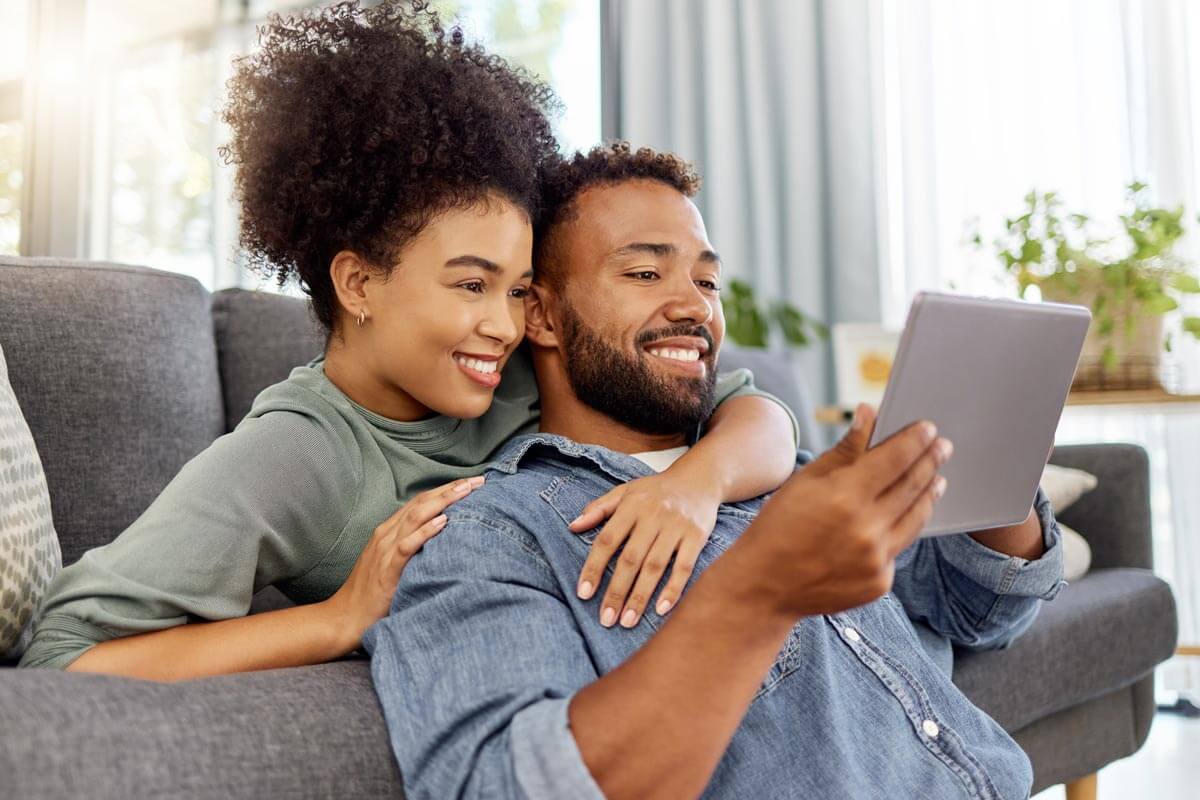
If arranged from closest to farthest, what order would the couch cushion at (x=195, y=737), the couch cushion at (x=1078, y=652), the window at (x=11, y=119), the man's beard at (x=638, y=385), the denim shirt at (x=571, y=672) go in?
the couch cushion at (x=195, y=737)
the denim shirt at (x=571, y=672)
the man's beard at (x=638, y=385)
the couch cushion at (x=1078, y=652)
the window at (x=11, y=119)

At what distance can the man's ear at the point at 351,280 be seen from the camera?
47.4 inches

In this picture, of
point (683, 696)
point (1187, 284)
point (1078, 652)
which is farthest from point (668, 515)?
point (1187, 284)

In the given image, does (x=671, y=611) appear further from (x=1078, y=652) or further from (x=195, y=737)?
(x=1078, y=652)

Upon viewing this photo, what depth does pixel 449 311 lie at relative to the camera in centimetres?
115

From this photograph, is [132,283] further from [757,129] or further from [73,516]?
[757,129]

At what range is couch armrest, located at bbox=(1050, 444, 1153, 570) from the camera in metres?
2.01

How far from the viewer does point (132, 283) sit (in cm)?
144

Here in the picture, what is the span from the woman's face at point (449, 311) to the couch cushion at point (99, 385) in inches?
15.0

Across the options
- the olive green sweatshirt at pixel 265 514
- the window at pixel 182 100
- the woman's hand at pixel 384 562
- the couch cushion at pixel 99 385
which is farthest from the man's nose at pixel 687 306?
the window at pixel 182 100

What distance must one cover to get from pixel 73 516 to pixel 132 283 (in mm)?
323

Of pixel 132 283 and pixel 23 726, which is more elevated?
pixel 132 283

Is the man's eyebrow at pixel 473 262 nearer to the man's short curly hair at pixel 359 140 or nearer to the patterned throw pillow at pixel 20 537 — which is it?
the man's short curly hair at pixel 359 140

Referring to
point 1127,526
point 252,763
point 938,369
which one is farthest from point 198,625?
point 1127,526

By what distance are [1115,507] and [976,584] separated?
91 centimetres
